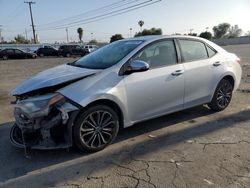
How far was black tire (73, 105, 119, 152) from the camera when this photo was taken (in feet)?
13.1

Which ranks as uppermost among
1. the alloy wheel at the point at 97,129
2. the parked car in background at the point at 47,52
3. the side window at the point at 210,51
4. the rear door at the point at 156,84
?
the side window at the point at 210,51

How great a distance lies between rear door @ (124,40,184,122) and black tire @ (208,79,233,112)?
105cm

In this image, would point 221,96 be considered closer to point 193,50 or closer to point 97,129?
point 193,50

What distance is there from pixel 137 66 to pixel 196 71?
148 centimetres

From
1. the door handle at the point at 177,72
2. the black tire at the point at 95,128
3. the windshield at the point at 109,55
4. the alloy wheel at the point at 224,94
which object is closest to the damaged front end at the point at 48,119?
the black tire at the point at 95,128

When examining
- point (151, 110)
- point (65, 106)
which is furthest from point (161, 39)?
point (65, 106)

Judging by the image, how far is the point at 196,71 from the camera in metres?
5.25

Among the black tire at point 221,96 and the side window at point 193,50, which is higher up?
the side window at point 193,50

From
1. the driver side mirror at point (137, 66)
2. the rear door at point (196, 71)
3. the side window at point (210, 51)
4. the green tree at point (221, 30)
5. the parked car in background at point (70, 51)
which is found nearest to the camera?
the driver side mirror at point (137, 66)

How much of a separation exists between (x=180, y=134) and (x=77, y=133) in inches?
72.3

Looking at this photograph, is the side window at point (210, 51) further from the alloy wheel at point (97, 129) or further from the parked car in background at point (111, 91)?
the alloy wheel at point (97, 129)

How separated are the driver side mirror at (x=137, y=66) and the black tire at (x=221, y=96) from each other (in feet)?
6.92

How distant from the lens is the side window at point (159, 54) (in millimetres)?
4703

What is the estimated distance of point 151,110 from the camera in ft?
15.5
